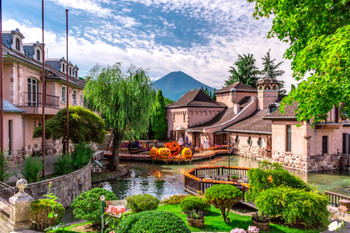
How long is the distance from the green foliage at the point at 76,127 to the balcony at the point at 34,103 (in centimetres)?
255

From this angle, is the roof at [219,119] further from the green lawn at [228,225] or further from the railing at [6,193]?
the railing at [6,193]

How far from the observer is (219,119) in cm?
4119

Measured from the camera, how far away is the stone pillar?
831 cm

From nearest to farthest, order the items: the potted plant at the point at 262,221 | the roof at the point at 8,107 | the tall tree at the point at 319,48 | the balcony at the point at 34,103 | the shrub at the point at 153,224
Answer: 1. the shrub at the point at 153,224
2. the tall tree at the point at 319,48
3. the potted plant at the point at 262,221
4. the roof at the point at 8,107
5. the balcony at the point at 34,103

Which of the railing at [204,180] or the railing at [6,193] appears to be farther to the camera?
the railing at [204,180]

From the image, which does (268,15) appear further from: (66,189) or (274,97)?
(274,97)

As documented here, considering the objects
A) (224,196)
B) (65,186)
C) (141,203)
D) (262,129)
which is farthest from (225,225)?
(262,129)

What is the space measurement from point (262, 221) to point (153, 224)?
211 inches

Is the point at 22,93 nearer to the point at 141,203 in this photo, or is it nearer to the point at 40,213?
the point at 40,213

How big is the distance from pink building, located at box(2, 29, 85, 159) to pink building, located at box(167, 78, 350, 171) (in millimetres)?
17384

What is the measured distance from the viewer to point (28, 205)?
28.0 ft

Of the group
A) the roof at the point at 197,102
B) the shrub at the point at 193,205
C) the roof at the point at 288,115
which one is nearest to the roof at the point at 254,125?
the roof at the point at 288,115

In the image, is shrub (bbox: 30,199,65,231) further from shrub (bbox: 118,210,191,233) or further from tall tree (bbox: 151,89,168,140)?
tall tree (bbox: 151,89,168,140)

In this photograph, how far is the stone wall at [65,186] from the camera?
11062mm
